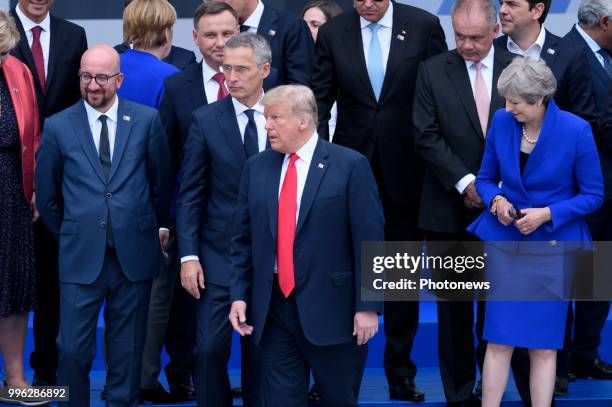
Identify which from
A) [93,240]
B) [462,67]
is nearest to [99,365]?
[93,240]

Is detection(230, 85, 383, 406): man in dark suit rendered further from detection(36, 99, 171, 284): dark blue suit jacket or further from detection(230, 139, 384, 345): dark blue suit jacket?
detection(36, 99, 171, 284): dark blue suit jacket

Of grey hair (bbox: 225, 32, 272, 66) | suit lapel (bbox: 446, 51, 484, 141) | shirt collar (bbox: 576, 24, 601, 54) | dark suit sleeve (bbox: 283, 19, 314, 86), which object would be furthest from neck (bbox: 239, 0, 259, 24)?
shirt collar (bbox: 576, 24, 601, 54)

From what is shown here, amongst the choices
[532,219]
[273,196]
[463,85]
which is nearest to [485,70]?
[463,85]

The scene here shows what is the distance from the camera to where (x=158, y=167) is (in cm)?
595

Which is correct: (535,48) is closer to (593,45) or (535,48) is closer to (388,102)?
(593,45)

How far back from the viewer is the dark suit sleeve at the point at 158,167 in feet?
19.5

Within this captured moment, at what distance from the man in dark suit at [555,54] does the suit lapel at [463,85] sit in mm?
265

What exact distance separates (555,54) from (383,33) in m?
0.85

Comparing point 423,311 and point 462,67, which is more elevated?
point 462,67

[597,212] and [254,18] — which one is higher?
[254,18]

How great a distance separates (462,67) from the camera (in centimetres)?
634

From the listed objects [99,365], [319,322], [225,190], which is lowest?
[99,365]

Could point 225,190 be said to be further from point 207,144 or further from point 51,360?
point 51,360

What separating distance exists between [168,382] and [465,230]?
65.8 inches
